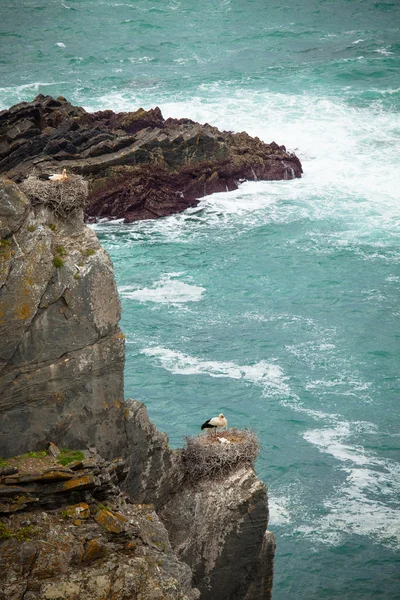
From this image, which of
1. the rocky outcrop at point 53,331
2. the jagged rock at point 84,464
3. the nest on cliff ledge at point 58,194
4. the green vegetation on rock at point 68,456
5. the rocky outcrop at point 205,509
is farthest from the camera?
the rocky outcrop at point 205,509

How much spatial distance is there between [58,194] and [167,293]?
2888 centimetres

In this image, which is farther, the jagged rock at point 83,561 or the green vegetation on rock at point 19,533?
the green vegetation on rock at point 19,533

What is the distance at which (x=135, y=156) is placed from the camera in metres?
60.5

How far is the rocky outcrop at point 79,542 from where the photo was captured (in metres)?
16.5

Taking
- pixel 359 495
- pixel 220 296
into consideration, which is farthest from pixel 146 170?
pixel 359 495

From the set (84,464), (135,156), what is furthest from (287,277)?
(84,464)

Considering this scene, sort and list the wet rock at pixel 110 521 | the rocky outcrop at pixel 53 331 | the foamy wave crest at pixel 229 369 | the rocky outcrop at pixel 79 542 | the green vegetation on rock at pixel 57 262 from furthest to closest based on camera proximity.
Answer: the foamy wave crest at pixel 229 369, the green vegetation on rock at pixel 57 262, the rocky outcrop at pixel 53 331, the wet rock at pixel 110 521, the rocky outcrop at pixel 79 542

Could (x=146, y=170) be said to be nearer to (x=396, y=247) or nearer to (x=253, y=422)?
(x=396, y=247)

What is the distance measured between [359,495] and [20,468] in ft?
61.2

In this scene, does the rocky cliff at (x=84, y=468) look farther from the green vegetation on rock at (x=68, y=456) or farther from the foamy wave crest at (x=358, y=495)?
the foamy wave crest at (x=358, y=495)

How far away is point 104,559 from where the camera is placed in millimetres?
17266

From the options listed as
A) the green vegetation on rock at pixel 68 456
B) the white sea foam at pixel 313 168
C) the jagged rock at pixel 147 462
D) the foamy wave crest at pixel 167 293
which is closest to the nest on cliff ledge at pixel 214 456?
the jagged rock at pixel 147 462

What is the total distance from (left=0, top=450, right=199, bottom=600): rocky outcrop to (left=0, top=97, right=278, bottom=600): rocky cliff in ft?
0.09

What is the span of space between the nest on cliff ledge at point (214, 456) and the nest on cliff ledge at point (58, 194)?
7.01 meters
